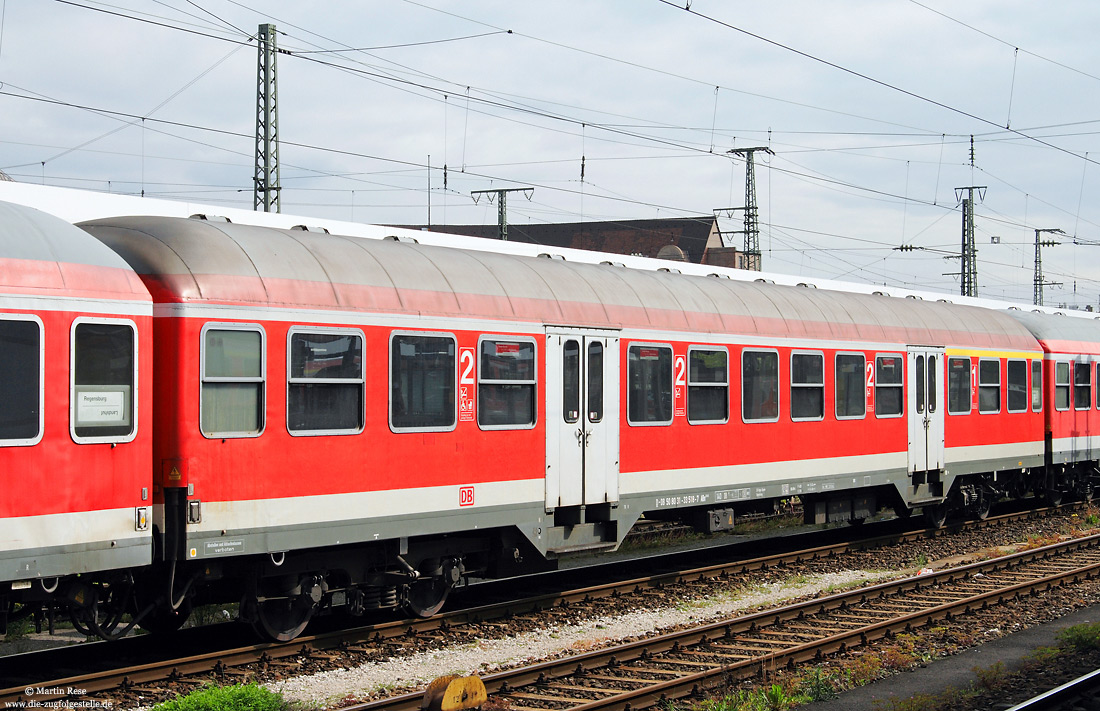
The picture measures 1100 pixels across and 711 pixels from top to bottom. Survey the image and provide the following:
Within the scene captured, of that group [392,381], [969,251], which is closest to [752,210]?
[969,251]

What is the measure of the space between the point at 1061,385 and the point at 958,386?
4582 mm

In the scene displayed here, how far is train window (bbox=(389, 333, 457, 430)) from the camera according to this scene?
10.7 metres

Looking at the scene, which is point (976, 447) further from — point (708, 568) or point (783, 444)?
point (708, 568)

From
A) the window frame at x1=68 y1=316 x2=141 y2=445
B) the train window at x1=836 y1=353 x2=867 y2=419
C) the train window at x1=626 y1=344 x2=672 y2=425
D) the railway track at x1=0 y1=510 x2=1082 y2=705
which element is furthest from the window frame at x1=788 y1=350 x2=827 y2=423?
the window frame at x1=68 y1=316 x2=141 y2=445

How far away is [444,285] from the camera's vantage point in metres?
11.3

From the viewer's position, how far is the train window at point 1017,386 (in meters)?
21.2

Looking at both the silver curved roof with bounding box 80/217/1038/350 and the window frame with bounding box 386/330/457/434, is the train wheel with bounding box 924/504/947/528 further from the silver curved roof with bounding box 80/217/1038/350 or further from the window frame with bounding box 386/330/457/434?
the window frame with bounding box 386/330/457/434

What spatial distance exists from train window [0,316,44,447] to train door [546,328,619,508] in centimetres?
557

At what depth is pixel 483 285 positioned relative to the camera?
11.8 meters

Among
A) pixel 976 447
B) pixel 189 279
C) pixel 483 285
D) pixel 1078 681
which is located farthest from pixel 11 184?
pixel 976 447

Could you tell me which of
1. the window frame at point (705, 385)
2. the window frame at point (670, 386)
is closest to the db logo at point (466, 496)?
the window frame at point (670, 386)

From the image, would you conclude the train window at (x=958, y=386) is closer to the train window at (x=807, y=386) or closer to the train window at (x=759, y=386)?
the train window at (x=807, y=386)

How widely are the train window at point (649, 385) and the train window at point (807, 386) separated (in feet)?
9.55

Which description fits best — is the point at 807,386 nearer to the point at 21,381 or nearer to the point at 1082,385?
the point at 1082,385
